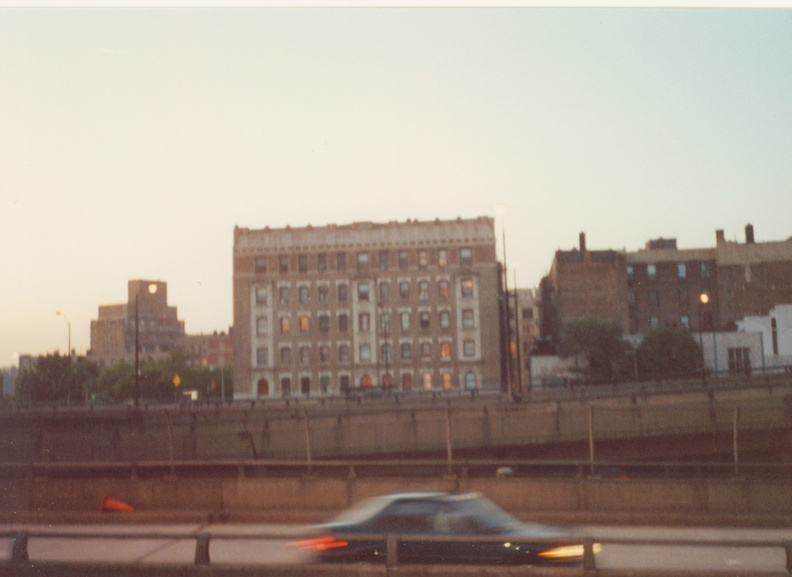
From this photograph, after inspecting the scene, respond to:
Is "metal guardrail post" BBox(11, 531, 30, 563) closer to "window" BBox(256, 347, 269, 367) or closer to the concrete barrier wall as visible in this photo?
the concrete barrier wall

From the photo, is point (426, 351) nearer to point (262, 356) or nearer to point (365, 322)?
point (365, 322)

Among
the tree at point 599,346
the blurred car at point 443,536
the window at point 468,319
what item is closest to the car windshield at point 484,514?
the blurred car at point 443,536

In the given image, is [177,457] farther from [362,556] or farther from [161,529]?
[362,556]

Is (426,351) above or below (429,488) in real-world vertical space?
above

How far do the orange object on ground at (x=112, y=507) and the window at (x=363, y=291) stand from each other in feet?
205

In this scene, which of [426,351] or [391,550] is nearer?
[391,550]

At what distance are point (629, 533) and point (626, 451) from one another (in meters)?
16.6

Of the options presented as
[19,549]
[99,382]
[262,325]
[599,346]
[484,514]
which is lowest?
[19,549]

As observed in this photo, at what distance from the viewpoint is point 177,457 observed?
27.8 metres

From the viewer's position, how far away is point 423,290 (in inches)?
3123

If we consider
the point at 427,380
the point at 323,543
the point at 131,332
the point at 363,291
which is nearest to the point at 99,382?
the point at 363,291

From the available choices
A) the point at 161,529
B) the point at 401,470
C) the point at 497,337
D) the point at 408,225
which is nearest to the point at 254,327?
the point at 408,225

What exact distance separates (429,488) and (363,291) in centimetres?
6375

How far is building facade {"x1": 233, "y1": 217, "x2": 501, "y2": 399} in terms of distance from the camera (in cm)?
7906
